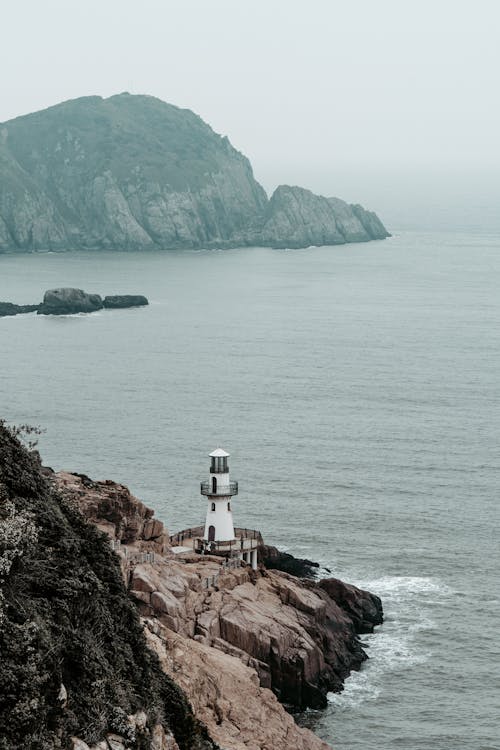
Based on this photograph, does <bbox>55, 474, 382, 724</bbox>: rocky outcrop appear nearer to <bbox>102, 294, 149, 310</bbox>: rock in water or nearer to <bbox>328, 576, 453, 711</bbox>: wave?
<bbox>328, 576, 453, 711</bbox>: wave

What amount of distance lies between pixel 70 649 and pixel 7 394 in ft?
258

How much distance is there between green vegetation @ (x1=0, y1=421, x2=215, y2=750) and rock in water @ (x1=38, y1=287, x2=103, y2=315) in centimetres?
13543

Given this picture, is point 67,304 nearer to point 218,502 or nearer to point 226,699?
point 218,502

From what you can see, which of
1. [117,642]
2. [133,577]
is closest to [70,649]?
[117,642]

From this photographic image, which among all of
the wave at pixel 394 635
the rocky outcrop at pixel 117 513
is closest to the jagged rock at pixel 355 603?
the wave at pixel 394 635

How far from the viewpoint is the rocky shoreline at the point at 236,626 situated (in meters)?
34.3

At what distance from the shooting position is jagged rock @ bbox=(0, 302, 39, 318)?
160 metres

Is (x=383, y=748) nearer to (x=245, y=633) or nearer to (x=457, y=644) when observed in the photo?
(x=245, y=633)

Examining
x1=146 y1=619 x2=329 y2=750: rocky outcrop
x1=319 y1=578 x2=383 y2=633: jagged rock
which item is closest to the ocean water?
x1=319 y1=578 x2=383 y2=633: jagged rock

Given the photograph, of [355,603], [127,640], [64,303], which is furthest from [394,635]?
[64,303]

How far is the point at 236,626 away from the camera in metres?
42.9

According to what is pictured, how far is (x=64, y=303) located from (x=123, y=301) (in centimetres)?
842

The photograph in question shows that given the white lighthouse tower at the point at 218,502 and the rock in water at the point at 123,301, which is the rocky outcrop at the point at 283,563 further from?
the rock in water at the point at 123,301

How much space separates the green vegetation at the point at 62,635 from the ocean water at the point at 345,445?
1585 centimetres
